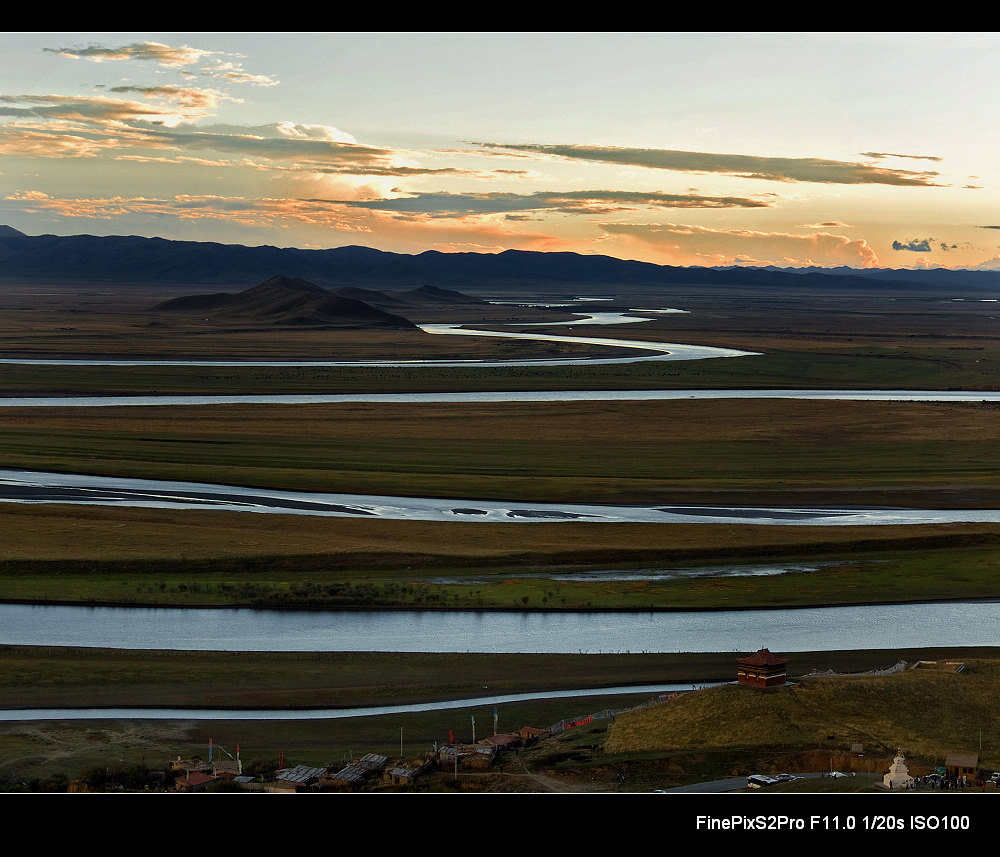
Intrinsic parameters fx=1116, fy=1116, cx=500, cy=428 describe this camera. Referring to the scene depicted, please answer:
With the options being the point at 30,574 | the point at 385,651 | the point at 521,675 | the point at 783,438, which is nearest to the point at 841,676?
the point at 521,675

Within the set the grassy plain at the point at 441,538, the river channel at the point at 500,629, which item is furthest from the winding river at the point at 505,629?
the grassy plain at the point at 441,538

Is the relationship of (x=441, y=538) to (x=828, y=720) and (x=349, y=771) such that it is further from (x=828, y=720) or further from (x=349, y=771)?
(x=349, y=771)

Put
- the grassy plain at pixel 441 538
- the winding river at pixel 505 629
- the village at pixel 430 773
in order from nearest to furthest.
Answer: the village at pixel 430 773 < the grassy plain at pixel 441 538 < the winding river at pixel 505 629

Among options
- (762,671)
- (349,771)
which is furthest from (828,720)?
(349,771)

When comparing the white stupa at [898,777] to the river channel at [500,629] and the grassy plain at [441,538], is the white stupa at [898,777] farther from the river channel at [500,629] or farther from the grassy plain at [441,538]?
the river channel at [500,629]
